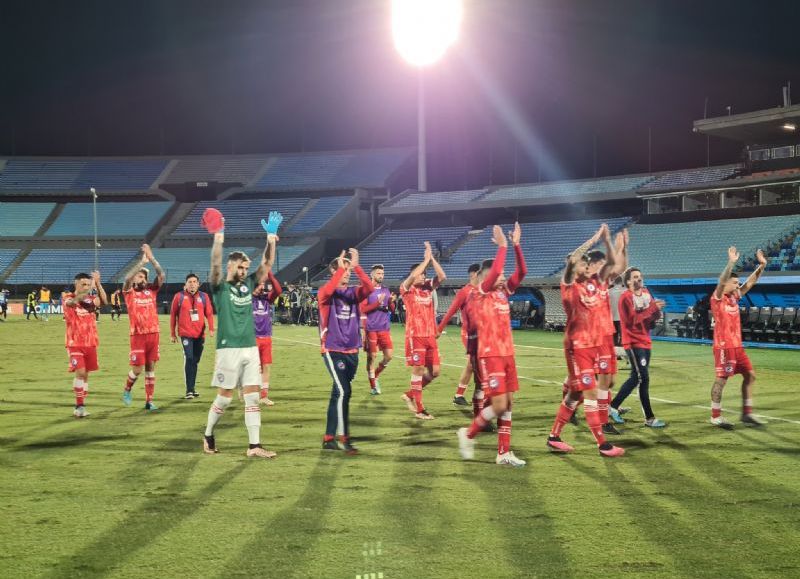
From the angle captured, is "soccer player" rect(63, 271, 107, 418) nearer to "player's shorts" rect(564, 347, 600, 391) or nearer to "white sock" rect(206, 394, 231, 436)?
"white sock" rect(206, 394, 231, 436)

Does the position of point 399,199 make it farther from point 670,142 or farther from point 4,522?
point 4,522

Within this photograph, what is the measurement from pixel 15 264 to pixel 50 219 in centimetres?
676

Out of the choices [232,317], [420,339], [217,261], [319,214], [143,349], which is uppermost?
[319,214]

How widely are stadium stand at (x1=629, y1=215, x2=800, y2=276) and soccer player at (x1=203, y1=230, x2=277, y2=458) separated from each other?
3356 cm

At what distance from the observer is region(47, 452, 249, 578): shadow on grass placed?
18.4ft

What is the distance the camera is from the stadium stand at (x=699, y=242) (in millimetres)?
40281

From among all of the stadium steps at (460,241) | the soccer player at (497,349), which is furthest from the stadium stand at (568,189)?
the soccer player at (497,349)

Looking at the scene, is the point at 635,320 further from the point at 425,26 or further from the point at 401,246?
the point at 401,246

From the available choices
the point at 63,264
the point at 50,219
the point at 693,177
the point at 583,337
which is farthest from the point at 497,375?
the point at 50,219

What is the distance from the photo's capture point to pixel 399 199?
6462cm

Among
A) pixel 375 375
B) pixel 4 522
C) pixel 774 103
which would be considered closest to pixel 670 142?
pixel 774 103

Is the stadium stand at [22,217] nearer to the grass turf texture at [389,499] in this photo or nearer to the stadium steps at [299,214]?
the stadium steps at [299,214]

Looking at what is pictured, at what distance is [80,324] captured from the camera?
13.0m

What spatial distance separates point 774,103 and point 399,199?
28.5 m
